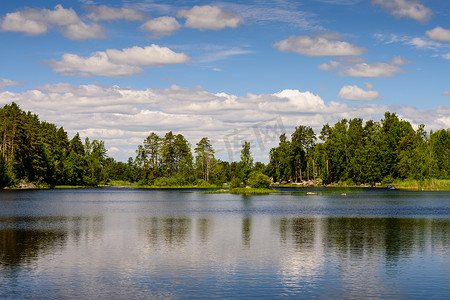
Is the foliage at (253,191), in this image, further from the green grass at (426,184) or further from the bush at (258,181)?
the green grass at (426,184)

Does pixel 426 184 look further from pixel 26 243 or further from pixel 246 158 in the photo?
pixel 26 243

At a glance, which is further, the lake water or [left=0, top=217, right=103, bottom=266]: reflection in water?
[left=0, top=217, right=103, bottom=266]: reflection in water

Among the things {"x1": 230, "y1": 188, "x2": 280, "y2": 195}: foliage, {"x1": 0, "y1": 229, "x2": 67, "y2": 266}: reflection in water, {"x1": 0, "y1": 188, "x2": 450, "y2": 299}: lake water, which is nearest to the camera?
{"x1": 0, "y1": 188, "x2": 450, "y2": 299}: lake water

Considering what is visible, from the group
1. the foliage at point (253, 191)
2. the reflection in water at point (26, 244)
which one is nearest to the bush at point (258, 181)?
the foliage at point (253, 191)

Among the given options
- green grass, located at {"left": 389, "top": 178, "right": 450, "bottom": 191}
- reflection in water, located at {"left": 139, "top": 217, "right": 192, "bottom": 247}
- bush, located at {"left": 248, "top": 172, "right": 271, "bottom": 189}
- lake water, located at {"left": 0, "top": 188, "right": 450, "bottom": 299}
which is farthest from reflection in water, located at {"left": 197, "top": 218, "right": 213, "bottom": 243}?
green grass, located at {"left": 389, "top": 178, "right": 450, "bottom": 191}

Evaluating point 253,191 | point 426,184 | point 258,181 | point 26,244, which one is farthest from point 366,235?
point 426,184

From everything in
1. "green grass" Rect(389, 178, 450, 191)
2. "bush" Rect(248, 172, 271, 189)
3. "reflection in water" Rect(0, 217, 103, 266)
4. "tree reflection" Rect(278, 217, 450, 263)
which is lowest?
"tree reflection" Rect(278, 217, 450, 263)

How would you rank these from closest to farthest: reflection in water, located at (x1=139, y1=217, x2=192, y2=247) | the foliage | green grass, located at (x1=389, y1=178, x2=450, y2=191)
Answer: reflection in water, located at (x1=139, y1=217, x2=192, y2=247) < the foliage < green grass, located at (x1=389, y1=178, x2=450, y2=191)

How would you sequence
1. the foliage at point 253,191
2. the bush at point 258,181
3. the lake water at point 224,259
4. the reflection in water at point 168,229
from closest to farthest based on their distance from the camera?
the lake water at point 224,259 → the reflection in water at point 168,229 → the foliage at point 253,191 → the bush at point 258,181

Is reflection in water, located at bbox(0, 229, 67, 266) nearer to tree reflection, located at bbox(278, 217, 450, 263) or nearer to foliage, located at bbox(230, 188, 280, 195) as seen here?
tree reflection, located at bbox(278, 217, 450, 263)

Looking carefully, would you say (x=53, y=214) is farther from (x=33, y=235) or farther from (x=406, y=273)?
(x=406, y=273)

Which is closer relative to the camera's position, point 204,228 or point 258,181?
point 204,228

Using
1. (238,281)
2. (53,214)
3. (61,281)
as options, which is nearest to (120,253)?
(61,281)

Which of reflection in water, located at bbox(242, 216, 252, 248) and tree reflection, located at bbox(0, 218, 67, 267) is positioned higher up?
tree reflection, located at bbox(0, 218, 67, 267)
